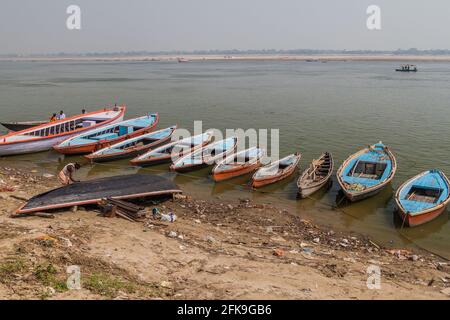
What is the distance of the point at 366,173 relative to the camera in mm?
21172

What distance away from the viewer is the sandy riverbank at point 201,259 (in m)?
9.42

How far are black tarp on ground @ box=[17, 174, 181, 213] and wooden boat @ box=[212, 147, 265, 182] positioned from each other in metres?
3.70

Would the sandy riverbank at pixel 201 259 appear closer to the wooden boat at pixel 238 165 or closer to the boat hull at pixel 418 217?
the boat hull at pixel 418 217

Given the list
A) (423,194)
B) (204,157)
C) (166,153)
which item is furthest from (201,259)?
(166,153)

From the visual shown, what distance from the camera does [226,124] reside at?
35688 millimetres

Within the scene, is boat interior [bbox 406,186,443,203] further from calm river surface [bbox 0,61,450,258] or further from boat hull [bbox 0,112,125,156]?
boat hull [bbox 0,112,125,156]

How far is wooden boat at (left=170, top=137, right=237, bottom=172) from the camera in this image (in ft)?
72.2

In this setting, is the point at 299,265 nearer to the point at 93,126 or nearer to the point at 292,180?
the point at 292,180

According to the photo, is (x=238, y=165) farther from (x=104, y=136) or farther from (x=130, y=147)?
(x=104, y=136)

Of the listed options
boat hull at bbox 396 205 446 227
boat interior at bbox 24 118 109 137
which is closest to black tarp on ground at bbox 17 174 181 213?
boat hull at bbox 396 205 446 227

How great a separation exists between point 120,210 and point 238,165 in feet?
26.6
